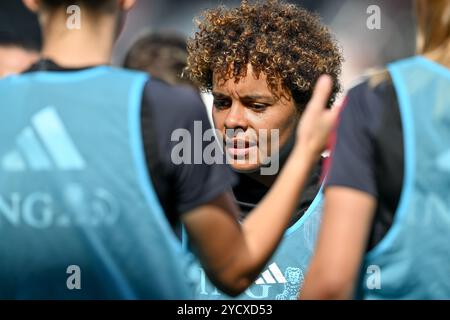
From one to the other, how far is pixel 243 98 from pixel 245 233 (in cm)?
101

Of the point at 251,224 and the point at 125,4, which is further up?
the point at 125,4

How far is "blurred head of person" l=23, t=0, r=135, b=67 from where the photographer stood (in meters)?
1.50

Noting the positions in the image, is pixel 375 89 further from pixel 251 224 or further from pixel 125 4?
pixel 125 4

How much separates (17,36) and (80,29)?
1709mm

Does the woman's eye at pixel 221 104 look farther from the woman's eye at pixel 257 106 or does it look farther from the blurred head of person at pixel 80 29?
the blurred head of person at pixel 80 29

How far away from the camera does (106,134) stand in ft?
4.77

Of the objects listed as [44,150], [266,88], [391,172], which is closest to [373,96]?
[391,172]

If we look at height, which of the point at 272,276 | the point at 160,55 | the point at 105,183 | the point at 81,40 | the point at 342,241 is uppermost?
the point at 81,40

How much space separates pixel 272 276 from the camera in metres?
2.26

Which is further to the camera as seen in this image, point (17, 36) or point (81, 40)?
point (17, 36)

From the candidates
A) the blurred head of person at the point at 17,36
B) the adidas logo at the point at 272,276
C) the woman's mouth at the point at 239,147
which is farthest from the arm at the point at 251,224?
the blurred head of person at the point at 17,36

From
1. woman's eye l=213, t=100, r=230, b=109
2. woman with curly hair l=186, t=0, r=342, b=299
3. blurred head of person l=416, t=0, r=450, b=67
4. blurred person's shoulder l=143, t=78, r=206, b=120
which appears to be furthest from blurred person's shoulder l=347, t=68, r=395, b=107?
woman's eye l=213, t=100, r=230, b=109
